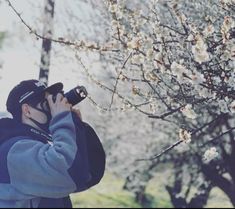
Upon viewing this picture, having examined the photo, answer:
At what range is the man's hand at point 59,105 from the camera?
9.45ft

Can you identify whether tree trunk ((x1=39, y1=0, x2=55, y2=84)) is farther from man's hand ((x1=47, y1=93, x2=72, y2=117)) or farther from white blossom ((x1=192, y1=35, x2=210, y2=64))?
man's hand ((x1=47, y1=93, x2=72, y2=117))

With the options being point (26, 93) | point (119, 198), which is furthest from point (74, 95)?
point (119, 198)

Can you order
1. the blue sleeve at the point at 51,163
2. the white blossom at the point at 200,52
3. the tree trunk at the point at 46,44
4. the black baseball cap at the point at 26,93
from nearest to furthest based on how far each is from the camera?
the blue sleeve at the point at 51,163
the black baseball cap at the point at 26,93
the white blossom at the point at 200,52
the tree trunk at the point at 46,44

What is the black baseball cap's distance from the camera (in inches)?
117

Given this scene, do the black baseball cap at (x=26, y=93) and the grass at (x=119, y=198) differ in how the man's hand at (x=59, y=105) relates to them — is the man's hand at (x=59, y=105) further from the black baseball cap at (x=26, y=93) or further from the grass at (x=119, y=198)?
the grass at (x=119, y=198)

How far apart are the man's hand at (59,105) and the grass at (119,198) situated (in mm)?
13578

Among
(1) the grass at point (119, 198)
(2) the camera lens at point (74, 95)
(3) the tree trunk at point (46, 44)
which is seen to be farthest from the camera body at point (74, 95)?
(1) the grass at point (119, 198)

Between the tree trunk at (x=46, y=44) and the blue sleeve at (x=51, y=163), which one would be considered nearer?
the blue sleeve at (x=51, y=163)

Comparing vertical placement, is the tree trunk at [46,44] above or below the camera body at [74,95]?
above

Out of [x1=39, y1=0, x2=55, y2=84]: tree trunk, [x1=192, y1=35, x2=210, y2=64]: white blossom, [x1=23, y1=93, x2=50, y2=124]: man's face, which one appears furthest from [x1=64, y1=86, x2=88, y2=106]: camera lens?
[x1=39, y1=0, x2=55, y2=84]: tree trunk

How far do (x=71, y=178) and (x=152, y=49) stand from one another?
5.19 feet

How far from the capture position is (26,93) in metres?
3.02

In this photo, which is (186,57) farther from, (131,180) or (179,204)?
(131,180)

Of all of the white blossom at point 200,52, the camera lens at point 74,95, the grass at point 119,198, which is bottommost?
the grass at point 119,198
